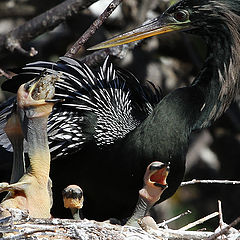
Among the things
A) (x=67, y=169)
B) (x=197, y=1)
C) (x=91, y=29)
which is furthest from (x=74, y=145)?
(x=197, y=1)

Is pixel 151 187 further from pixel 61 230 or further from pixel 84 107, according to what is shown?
pixel 84 107

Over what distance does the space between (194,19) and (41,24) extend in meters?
1.22

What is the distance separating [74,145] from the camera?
15.6 feet

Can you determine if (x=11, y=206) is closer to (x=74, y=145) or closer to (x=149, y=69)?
(x=74, y=145)

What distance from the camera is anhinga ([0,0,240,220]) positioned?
15.3ft

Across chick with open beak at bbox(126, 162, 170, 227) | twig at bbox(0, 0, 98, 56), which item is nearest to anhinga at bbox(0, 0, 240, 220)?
chick with open beak at bbox(126, 162, 170, 227)

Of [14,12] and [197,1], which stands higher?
[197,1]

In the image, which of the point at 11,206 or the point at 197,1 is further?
the point at 197,1

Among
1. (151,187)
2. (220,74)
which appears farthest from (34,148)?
(220,74)

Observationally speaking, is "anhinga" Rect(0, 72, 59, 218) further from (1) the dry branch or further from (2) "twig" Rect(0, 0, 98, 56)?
(2) "twig" Rect(0, 0, 98, 56)

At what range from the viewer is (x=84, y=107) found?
4.88m

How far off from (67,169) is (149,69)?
319cm

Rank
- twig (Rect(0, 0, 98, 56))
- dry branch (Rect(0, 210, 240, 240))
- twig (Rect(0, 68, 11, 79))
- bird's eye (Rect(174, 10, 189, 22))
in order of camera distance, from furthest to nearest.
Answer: twig (Rect(0, 0, 98, 56)) < bird's eye (Rect(174, 10, 189, 22)) < twig (Rect(0, 68, 11, 79)) < dry branch (Rect(0, 210, 240, 240))

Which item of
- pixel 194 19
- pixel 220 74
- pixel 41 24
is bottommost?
pixel 220 74
